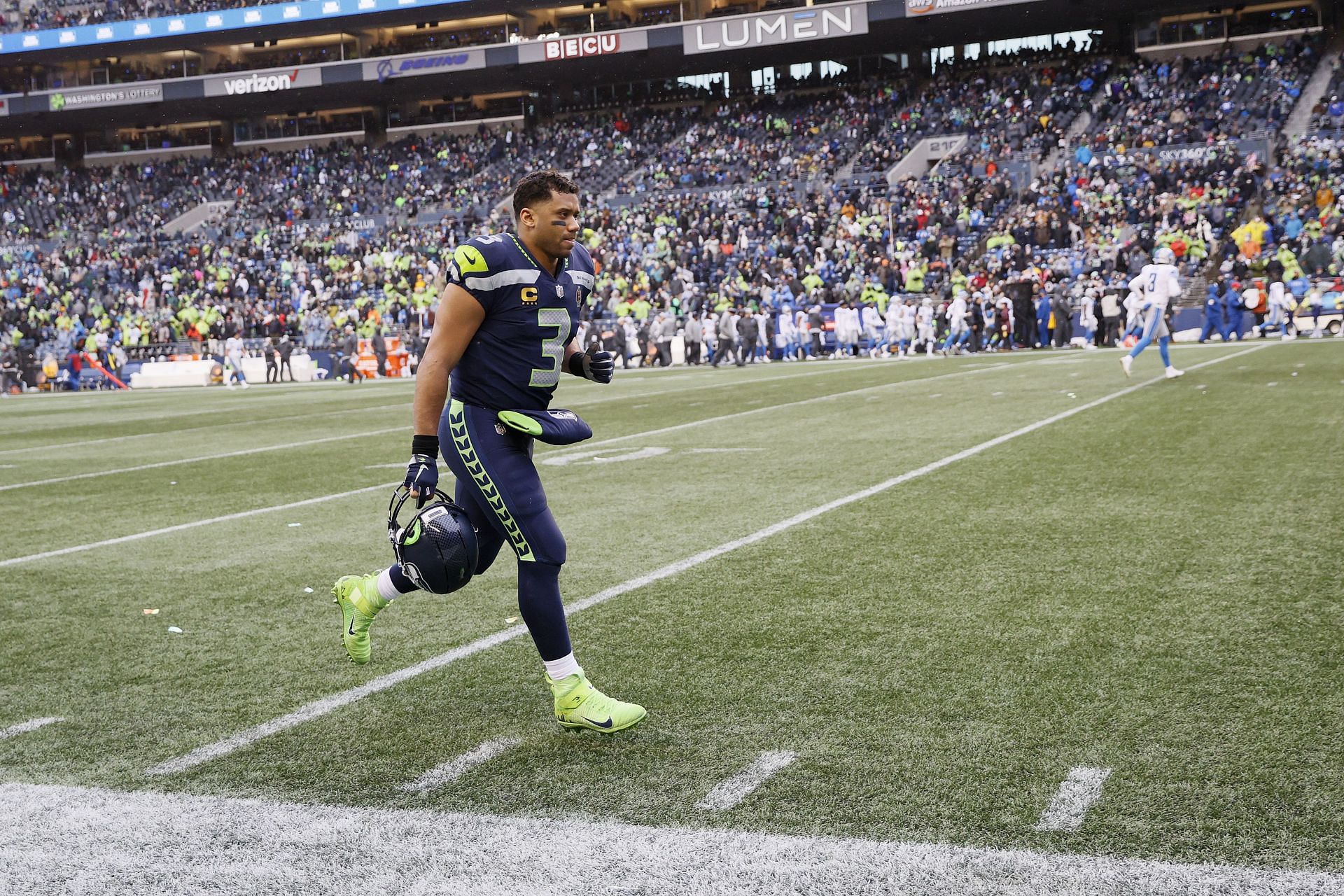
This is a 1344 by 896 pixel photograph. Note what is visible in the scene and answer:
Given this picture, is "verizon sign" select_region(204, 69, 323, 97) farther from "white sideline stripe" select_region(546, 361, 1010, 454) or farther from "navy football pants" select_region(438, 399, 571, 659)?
"navy football pants" select_region(438, 399, 571, 659)

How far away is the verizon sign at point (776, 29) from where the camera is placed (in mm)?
42688

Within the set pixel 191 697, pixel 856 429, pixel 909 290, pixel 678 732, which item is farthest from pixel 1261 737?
pixel 909 290

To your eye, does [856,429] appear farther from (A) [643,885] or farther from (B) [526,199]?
(A) [643,885]

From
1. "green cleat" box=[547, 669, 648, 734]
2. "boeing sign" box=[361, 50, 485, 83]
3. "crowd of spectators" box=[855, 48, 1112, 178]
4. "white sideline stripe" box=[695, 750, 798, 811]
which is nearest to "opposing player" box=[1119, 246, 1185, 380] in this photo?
"green cleat" box=[547, 669, 648, 734]

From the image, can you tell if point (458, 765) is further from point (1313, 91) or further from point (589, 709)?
point (1313, 91)

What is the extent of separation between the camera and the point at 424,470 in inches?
157

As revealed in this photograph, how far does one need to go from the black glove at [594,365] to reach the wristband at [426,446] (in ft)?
1.87

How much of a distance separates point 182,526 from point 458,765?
533cm

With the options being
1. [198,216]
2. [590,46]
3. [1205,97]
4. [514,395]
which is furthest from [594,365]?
[198,216]

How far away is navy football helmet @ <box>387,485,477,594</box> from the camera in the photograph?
4.07m

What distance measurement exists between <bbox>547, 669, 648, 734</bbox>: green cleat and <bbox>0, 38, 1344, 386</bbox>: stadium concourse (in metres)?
26.8

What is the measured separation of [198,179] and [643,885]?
5422 cm

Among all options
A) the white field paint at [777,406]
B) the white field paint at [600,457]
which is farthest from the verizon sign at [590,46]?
the white field paint at [600,457]

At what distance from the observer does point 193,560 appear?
714cm
